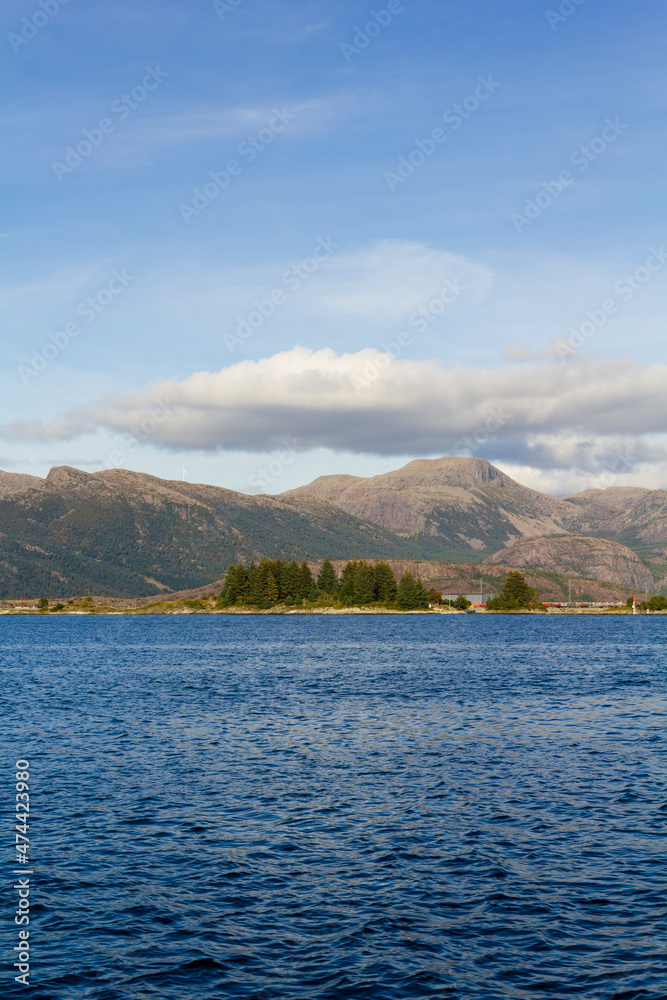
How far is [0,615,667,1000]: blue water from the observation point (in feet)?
78.8

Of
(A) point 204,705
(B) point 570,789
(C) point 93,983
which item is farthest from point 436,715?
(C) point 93,983

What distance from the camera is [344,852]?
1358 inches

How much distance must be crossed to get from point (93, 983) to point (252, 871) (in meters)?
9.66

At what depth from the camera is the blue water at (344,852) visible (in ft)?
78.8

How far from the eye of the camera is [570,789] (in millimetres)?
44531

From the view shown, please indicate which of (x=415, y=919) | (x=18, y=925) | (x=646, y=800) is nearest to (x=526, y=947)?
(x=415, y=919)

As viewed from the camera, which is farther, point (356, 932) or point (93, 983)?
point (356, 932)

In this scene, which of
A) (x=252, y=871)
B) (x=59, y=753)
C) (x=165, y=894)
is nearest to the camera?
(x=165, y=894)

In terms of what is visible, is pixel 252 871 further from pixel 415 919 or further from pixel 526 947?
pixel 526 947

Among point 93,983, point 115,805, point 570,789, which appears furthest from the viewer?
point 570,789

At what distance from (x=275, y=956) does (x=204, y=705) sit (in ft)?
187

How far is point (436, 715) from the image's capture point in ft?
238

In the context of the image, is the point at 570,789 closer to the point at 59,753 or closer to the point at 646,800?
the point at 646,800

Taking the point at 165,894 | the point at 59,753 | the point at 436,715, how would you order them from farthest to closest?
the point at 436,715, the point at 59,753, the point at 165,894
